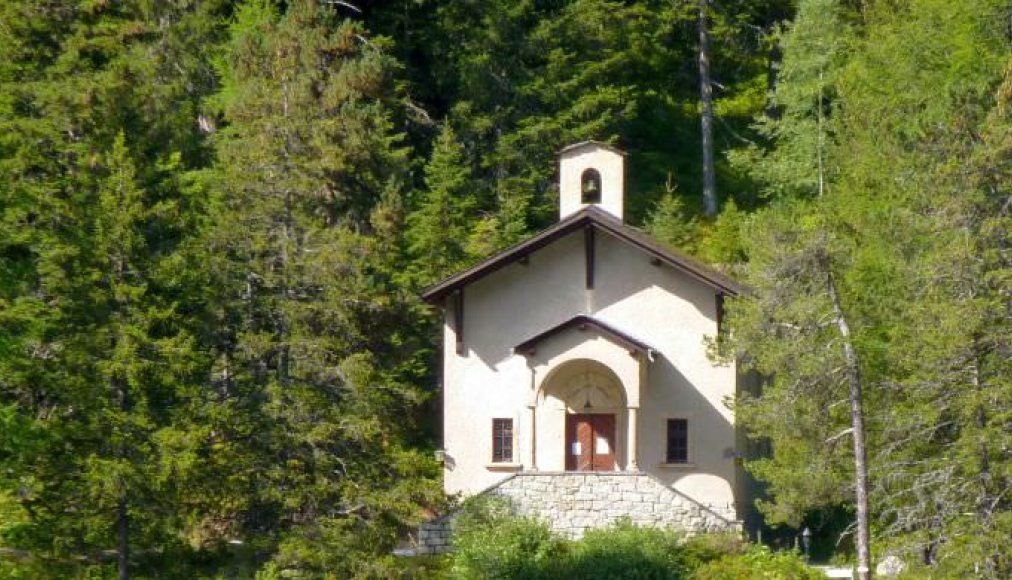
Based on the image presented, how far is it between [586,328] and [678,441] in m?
3.53

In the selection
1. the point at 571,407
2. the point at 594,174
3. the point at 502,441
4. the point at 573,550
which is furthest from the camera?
the point at 594,174

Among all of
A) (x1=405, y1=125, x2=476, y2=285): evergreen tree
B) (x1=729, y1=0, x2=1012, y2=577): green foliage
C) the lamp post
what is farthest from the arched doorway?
(x1=405, y1=125, x2=476, y2=285): evergreen tree

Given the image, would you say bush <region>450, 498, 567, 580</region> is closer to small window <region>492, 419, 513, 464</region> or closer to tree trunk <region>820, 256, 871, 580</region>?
small window <region>492, 419, 513, 464</region>

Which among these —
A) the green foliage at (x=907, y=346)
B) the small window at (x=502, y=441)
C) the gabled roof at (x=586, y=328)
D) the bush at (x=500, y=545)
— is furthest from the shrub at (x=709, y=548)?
the small window at (x=502, y=441)

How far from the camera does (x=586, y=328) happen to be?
39438 mm

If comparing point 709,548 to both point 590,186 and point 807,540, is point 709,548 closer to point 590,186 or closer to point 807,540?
point 807,540

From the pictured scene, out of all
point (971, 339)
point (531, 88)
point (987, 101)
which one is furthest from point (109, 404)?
point (531, 88)

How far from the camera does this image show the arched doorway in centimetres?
4044

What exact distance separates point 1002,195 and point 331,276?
12.5 meters

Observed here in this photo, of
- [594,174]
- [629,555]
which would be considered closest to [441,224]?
[594,174]

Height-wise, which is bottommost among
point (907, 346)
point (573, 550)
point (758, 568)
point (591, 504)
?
point (758, 568)

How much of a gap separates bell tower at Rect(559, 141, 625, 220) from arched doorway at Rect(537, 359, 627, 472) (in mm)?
4014

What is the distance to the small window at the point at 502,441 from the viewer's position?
41312mm

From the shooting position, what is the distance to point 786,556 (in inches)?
1366
